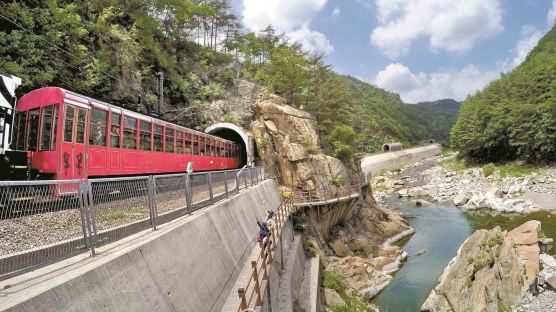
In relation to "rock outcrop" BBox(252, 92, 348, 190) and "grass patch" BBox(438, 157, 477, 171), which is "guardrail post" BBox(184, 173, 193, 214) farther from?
"grass patch" BBox(438, 157, 477, 171)

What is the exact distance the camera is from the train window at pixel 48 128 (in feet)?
37.9

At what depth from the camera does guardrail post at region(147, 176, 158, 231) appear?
8.18 m

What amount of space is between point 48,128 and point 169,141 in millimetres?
7028

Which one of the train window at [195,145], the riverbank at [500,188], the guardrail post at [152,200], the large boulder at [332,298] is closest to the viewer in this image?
the guardrail post at [152,200]

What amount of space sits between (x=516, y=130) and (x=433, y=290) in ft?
138

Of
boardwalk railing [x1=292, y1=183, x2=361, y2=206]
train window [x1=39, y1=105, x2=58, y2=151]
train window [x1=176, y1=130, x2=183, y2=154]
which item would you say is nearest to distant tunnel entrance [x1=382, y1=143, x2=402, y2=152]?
boardwalk railing [x1=292, y1=183, x2=361, y2=206]

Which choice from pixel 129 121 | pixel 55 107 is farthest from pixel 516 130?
pixel 55 107

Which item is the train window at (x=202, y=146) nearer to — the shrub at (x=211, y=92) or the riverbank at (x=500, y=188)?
the shrub at (x=211, y=92)

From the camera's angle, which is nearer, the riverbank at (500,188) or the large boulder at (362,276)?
the large boulder at (362,276)

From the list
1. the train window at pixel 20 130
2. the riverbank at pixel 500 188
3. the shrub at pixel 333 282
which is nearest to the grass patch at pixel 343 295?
the shrub at pixel 333 282

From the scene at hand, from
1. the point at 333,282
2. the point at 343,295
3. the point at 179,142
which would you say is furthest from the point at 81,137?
the point at 343,295

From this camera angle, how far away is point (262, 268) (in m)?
11.4

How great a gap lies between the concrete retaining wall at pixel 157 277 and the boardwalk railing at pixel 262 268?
0.70 meters

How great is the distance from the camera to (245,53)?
160 ft
